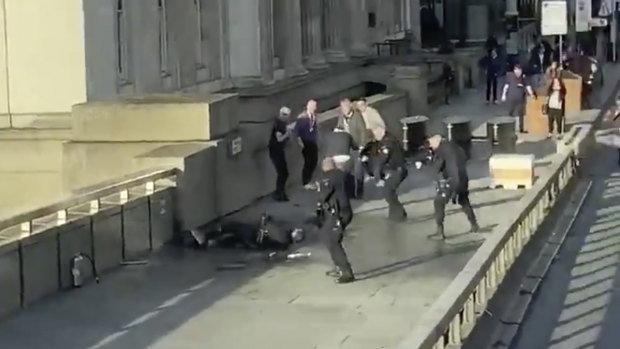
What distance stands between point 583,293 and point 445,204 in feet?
9.94

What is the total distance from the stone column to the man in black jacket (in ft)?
57.0

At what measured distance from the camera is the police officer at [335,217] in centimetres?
1638

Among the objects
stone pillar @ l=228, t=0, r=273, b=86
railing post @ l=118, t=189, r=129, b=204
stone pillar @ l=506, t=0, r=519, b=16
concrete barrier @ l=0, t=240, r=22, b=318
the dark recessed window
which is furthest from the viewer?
stone pillar @ l=506, t=0, r=519, b=16

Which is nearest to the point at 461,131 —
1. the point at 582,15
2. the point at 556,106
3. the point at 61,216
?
the point at 556,106

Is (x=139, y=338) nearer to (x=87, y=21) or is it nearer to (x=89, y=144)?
(x=89, y=144)

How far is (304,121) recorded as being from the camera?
23.6 m

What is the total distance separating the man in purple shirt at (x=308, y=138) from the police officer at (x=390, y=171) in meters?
1.59

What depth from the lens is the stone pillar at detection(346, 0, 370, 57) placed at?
162 feet

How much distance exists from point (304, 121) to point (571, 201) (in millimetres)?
5011

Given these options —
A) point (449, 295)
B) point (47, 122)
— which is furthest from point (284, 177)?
point (449, 295)

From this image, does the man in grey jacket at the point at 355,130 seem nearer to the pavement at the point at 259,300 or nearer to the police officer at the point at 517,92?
the pavement at the point at 259,300

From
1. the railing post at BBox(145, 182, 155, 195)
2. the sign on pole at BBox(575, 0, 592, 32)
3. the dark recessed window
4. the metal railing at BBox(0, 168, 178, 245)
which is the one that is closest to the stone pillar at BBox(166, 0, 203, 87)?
the metal railing at BBox(0, 168, 178, 245)

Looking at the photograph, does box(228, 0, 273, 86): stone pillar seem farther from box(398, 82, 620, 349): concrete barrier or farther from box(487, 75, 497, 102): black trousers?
box(487, 75, 497, 102): black trousers

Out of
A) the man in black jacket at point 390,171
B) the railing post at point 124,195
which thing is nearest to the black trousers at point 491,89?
the man in black jacket at point 390,171
